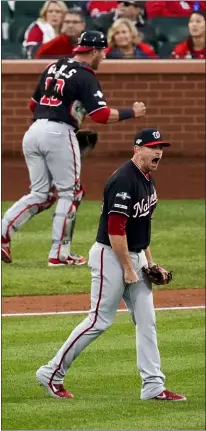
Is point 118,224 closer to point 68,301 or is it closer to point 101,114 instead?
point 68,301

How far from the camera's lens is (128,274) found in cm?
869

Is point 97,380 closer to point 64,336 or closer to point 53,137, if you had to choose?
point 64,336

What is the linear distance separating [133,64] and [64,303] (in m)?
8.46

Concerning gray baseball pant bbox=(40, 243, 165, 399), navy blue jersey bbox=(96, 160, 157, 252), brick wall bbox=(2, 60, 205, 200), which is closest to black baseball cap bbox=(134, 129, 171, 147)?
navy blue jersey bbox=(96, 160, 157, 252)

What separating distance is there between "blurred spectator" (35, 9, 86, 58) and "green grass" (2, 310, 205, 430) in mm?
8192

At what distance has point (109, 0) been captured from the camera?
2052cm

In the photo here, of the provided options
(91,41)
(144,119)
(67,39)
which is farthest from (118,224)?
(144,119)

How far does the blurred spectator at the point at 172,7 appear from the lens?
20.6m

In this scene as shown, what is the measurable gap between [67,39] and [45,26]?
17.8 inches

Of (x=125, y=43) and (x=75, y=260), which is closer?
(x=75, y=260)

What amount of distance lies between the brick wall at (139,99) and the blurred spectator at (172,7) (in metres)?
0.84

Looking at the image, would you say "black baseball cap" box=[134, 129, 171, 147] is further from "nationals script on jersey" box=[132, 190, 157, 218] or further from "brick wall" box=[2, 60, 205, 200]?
"brick wall" box=[2, 60, 205, 200]

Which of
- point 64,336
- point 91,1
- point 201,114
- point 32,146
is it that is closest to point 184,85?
point 201,114

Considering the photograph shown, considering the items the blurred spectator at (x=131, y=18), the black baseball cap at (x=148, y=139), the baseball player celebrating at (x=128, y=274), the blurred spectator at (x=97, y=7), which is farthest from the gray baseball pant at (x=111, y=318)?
the blurred spectator at (x=97, y=7)
